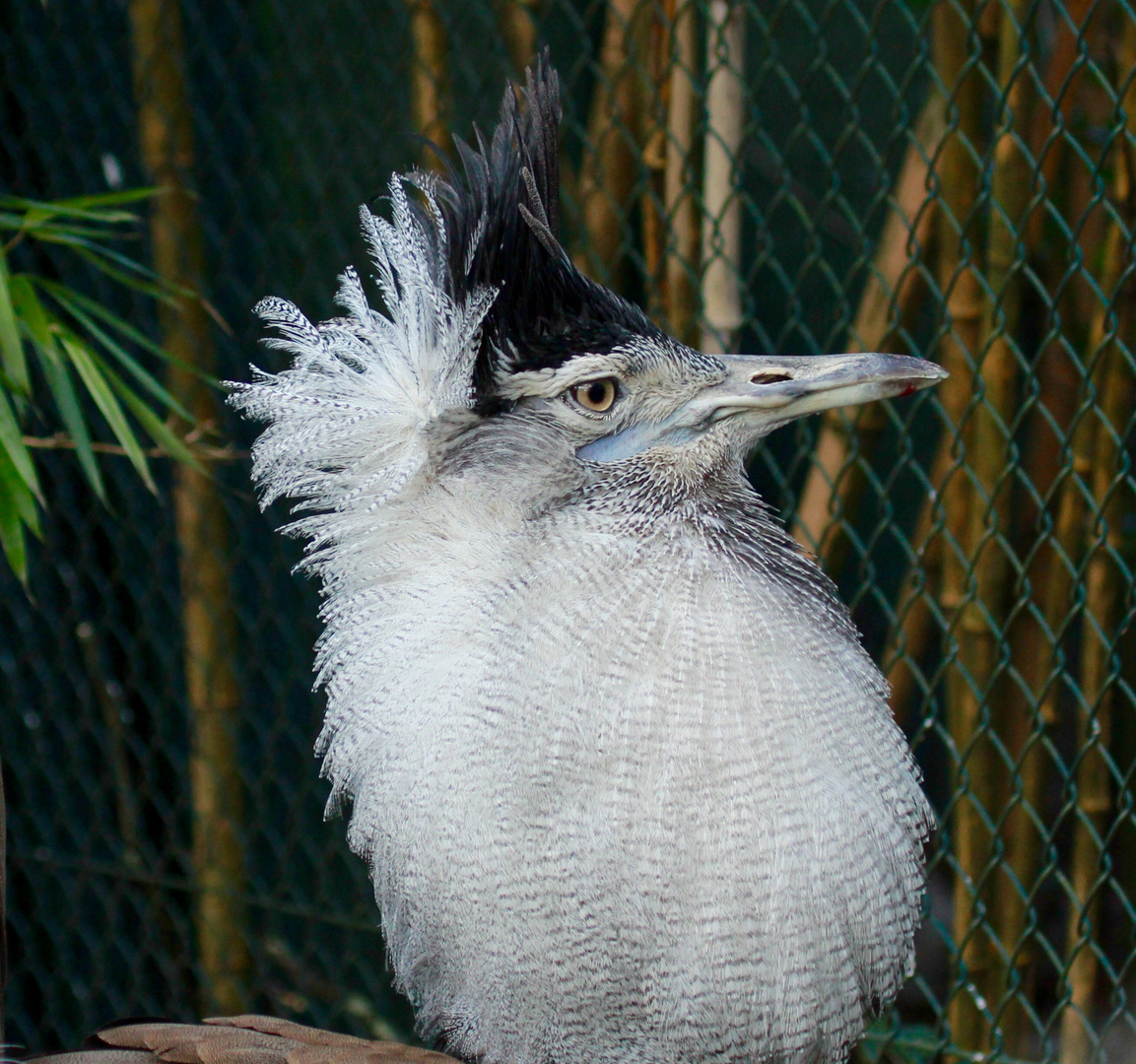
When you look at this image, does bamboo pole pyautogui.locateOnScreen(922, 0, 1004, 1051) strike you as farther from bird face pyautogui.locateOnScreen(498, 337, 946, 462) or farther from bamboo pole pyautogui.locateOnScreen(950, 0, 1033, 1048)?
bird face pyautogui.locateOnScreen(498, 337, 946, 462)

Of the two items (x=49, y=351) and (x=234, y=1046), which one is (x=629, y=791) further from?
(x=49, y=351)

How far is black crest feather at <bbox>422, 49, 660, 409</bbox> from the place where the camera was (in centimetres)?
101

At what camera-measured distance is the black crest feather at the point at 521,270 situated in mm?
1007

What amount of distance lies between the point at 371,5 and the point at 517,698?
4.89ft

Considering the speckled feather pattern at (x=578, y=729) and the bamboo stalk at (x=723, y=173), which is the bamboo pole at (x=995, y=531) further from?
the speckled feather pattern at (x=578, y=729)

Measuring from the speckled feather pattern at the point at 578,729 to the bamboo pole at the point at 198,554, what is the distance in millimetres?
1103

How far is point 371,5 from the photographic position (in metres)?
2.06

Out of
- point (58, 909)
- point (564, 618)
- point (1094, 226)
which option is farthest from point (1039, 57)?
point (58, 909)

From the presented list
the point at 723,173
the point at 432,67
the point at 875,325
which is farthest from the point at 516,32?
the point at 875,325

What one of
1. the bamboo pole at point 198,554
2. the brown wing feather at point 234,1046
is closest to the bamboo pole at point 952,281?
the brown wing feather at point 234,1046

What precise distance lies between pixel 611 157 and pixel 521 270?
0.90m

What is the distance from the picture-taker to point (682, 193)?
1721 millimetres

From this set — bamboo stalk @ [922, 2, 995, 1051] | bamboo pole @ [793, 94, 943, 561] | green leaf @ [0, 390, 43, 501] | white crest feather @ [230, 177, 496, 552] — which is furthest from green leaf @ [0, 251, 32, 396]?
bamboo stalk @ [922, 2, 995, 1051]

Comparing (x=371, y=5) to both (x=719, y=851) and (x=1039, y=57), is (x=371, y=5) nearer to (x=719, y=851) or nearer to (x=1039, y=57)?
(x=1039, y=57)
